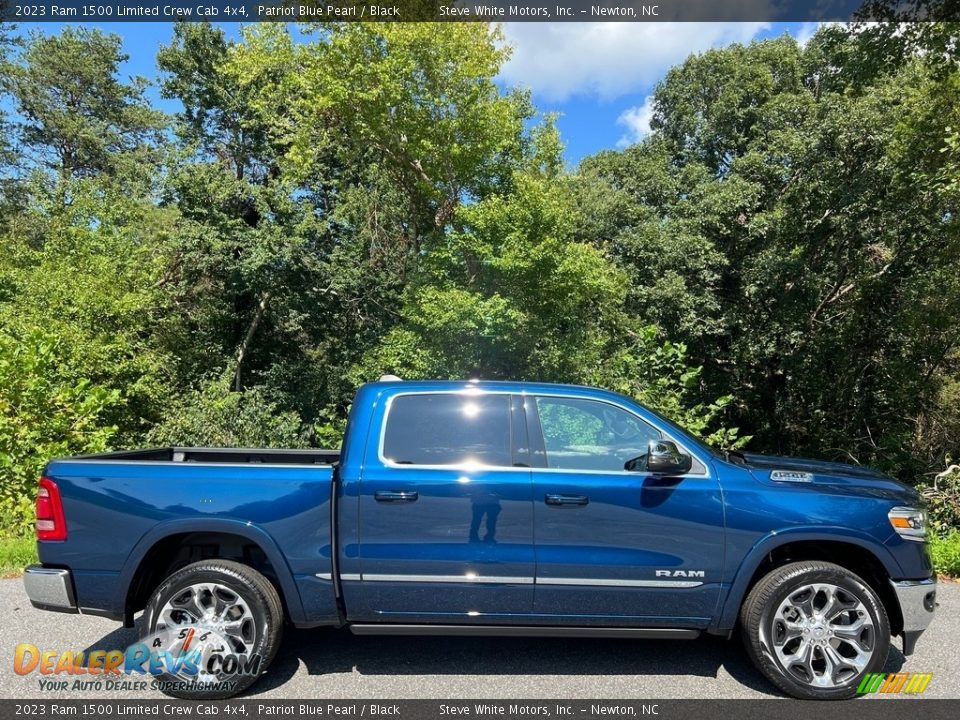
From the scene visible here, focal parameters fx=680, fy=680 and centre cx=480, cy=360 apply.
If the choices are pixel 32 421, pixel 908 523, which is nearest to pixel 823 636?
pixel 908 523

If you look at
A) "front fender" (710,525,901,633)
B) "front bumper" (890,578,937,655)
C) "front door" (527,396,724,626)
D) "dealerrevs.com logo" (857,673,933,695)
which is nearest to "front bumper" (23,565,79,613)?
"front door" (527,396,724,626)

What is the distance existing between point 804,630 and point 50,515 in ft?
14.3

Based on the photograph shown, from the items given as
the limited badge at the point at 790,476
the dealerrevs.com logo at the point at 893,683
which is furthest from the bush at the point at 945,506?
the limited badge at the point at 790,476

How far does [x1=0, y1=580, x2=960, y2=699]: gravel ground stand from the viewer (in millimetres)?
3820

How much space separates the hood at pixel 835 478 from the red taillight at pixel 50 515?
13.3 feet

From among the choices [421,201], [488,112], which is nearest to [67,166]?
[421,201]

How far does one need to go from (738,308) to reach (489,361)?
8.61 metres

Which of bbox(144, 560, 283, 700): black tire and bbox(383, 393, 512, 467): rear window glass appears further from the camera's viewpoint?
bbox(383, 393, 512, 467): rear window glass

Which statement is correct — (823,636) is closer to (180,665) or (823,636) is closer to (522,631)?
(522,631)

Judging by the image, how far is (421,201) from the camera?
18.3 m

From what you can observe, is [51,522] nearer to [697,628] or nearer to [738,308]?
[697,628]

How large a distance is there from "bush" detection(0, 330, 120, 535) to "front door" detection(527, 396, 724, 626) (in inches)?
292

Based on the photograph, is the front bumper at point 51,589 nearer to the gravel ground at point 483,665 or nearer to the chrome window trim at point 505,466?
the gravel ground at point 483,665

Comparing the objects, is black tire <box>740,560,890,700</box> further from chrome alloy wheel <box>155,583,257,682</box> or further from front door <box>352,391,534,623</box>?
chrome alloy wheel <box>155,583,257,682</box>
